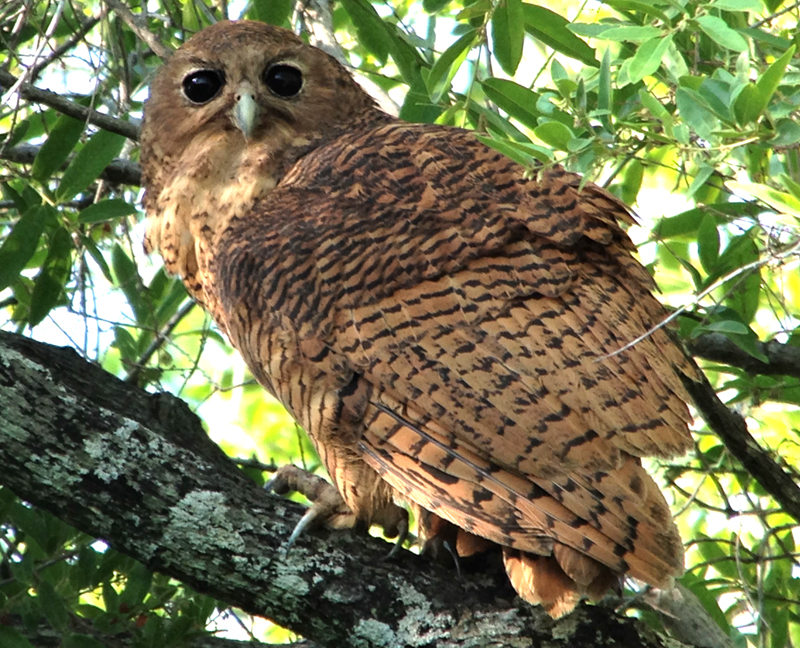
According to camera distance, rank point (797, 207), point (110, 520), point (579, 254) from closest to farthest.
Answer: point (797, 207), point (110, 520), point (579, 254)

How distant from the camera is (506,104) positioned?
10.9 ft

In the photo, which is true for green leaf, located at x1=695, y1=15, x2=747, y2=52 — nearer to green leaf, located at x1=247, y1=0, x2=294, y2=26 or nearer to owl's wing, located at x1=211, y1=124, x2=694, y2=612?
owl's wing, located at x1=211, y1=124, x2=694, y2=612

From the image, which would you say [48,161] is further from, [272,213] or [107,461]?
[107,461]

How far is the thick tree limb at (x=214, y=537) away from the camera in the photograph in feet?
8.43

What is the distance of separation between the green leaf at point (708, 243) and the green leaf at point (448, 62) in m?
0.84

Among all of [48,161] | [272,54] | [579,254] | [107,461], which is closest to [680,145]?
[579,254]

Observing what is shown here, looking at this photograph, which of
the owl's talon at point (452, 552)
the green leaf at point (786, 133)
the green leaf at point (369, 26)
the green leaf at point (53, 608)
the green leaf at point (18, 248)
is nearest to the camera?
the green leaf at point (786, 133)

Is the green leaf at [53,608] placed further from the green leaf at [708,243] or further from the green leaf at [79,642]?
the green leaf at [708,243]

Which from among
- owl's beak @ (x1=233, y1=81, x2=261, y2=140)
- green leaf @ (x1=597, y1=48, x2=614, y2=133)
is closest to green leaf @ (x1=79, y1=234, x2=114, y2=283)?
owl's beak @ (x1=233, y1=81, x2=261, y2=140)

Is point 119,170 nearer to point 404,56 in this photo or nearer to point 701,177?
point 404,56

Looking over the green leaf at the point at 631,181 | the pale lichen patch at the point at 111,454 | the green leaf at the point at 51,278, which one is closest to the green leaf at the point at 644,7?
the green leaf at the point at 631,181

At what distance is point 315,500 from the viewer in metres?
3.04

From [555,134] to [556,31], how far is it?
91cm

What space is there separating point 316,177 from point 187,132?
2.09ft
